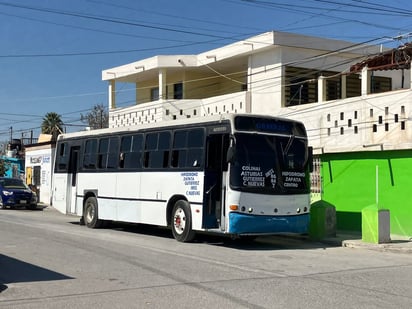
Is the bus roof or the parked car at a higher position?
the bus roof

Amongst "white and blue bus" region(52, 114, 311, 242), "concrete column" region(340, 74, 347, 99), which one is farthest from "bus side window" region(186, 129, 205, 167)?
"concrete column" region(340, 74, 347, 99)

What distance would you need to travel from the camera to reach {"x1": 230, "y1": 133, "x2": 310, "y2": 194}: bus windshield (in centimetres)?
1310

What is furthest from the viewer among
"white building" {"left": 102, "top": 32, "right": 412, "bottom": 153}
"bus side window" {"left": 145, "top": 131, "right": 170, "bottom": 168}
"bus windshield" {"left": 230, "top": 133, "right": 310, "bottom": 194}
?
"white building" {"left": 102, "top": 32, "right": 412, "bottom": 153}

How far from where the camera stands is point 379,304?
7.43m

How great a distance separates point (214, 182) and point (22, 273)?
5.46 metres

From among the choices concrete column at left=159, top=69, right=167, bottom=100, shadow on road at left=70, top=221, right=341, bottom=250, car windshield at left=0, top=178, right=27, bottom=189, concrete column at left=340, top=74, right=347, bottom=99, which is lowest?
shadow on road at left=70, top=221, right=341, bottom=250

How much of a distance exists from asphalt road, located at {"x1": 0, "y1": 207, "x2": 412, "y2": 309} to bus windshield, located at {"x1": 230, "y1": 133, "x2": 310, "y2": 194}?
1529 millimetres

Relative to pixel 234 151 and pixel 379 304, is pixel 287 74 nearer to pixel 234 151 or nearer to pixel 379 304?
pixel 234 151

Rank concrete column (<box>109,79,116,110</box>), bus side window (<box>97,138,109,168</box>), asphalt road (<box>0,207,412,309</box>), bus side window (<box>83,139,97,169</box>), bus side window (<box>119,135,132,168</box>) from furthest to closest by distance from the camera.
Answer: concrete column (<box>109,79,116,110</box>) < bus side window (<box>83,139,97,169</box>) < bus side window (<box>97,138,109,168</box>) < bus side window (<box>119,135,132,168</box>) < asphalt road (<box>0,207,412,309</box>)

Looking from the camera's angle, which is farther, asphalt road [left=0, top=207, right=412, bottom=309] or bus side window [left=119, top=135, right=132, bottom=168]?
bus side window [left=119, top=135, right=132, bottom=168]

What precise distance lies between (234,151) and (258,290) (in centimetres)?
509

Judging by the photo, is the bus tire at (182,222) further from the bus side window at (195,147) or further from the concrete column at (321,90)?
the concrete column at (321,90)

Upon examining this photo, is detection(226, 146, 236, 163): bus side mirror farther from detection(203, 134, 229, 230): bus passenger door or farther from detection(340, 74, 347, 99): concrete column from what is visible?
detection(340, 74, 347, 99): concrete column

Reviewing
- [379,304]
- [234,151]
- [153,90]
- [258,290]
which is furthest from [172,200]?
[153,90]
